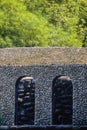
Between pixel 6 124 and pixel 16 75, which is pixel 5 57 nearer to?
pixel 16 75

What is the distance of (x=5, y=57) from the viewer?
31.8 meters

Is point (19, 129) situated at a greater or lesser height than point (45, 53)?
lesser

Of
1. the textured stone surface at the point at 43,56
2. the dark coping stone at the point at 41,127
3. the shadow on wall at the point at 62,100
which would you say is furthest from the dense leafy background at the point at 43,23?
the dark coping stone at the point at 41,127

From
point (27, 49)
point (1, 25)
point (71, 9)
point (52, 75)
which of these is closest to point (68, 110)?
point (52, 75)

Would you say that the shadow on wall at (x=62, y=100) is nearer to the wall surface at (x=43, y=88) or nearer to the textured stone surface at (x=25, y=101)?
the wall surface at (x=43, y=88)

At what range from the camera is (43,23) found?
166ft

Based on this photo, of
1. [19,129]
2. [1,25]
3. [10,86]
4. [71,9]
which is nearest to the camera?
[19,129]

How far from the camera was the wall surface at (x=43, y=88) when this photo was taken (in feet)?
94.8

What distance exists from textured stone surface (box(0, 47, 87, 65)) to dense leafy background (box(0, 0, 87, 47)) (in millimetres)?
15264

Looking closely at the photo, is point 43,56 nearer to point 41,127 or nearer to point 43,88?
point 43,88

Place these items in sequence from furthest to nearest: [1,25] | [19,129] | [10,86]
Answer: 1. [1,25]
2. [10,86]
3. [19,129]

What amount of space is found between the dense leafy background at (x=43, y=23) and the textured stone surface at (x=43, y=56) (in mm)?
15264

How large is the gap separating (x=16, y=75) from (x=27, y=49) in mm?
2278

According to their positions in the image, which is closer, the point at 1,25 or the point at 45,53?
the point at 45,53
